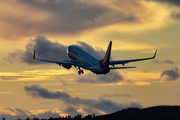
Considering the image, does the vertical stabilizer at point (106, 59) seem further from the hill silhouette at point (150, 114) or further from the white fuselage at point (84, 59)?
the hill silhouette at point (150, 114)

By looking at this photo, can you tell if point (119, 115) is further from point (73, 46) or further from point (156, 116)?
point (73, 46)

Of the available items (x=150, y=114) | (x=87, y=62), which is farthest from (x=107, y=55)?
(x=150, y=114)

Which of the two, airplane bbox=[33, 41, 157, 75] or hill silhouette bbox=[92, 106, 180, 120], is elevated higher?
airplane bbox=[33, 41, 157, 75]

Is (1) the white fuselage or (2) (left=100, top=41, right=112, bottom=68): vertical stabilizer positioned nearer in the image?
(2) (left=100, top=41, right=112, bottom=68): vertical stabilizer

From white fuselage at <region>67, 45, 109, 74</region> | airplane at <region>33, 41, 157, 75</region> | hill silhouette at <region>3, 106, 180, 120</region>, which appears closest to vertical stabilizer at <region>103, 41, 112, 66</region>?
airplane at <region>33, 41, 157, 75</region>

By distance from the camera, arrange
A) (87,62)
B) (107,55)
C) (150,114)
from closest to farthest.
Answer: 1. (107,55)
2. (150,114)
3. (87,62)

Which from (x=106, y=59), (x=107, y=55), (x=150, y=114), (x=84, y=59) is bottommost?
(x=150, y=114)

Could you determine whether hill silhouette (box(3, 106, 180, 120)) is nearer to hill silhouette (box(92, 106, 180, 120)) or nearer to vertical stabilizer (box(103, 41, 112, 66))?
hill silhouette (box(92, 106, 180, 120))

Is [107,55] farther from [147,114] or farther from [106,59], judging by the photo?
[147,114]

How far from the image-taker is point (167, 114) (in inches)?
3679

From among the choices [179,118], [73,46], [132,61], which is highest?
[73,46]

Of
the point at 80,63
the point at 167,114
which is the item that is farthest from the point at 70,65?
the point at 167,114

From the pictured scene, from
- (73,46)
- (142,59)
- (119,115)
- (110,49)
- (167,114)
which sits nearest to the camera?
(110,49)

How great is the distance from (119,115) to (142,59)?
23120 mm
